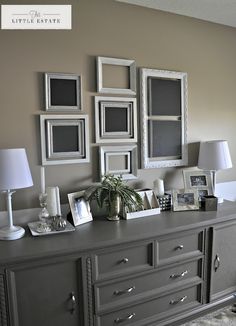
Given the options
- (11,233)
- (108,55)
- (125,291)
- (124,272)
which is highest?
(108,55)

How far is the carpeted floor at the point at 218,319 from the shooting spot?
78.2 inches

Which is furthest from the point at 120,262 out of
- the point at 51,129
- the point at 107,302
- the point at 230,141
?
the point at 230,141

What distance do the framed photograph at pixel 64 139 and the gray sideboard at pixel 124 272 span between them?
1.71 ft

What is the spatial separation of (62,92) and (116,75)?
1.55ft

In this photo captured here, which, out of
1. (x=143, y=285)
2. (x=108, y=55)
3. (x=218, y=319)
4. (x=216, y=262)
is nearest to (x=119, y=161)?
(x=108, y=55)

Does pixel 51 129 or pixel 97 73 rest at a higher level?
pixel 97 73

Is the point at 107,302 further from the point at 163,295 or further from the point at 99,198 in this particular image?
the point at 99,198

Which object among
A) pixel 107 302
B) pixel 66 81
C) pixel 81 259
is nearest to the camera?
pixel 81 259

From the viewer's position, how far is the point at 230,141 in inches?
109

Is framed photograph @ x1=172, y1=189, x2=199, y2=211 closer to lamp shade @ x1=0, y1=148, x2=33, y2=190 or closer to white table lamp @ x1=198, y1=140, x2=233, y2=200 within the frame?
white table lamp @ x1=198, y1=140, x2=233, y2=200

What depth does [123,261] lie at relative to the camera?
1.70 m

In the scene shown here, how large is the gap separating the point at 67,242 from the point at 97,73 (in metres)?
1.26

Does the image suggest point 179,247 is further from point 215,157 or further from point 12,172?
point 12,172

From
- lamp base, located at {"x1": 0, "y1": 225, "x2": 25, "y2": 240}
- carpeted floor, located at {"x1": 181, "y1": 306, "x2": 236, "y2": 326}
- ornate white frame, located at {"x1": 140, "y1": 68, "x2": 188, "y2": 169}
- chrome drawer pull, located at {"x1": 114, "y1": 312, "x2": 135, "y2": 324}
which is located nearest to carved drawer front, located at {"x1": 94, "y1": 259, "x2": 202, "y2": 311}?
chrome drawer pull, located at {"x1": 114, "y1": 312, "x2": 135, "y2": 324}
